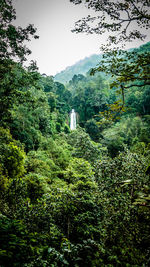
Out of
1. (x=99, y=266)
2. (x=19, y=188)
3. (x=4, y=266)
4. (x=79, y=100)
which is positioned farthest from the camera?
(x=79, y=100)

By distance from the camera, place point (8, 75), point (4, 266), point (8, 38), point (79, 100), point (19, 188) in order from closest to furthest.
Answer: point (4, 266) < point (19, 188) < point (8, 38) < point (8, 75) < point (79, 100)

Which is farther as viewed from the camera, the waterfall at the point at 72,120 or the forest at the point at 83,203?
the waterfall at the point at 72,120

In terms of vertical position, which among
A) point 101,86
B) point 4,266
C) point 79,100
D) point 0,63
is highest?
point 101,86

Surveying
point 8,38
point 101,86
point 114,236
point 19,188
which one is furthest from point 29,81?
point 101,86

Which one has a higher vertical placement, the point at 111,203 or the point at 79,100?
the point at 79,100

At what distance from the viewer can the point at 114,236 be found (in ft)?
9.60

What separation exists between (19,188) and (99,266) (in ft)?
11.2

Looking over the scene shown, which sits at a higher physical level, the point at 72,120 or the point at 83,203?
the point at 72,120

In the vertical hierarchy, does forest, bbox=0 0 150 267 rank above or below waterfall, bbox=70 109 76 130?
below

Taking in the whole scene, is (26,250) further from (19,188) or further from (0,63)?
(0,63)

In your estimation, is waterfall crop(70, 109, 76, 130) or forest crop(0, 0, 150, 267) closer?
forest crop(0, 0, 150, 267)

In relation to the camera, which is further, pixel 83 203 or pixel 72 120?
pixel 72 120

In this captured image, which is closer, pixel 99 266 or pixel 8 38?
pixel 99 266

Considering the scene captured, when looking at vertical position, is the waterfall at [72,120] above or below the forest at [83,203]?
above
